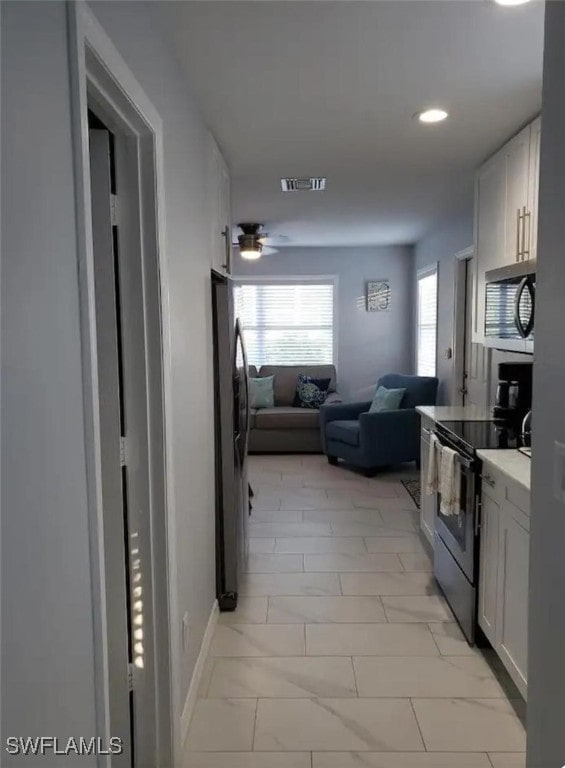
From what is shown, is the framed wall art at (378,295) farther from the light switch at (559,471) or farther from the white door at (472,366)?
the light switch at (559,471)

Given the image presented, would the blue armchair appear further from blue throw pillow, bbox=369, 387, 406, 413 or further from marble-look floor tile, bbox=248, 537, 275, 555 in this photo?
marble-look floor tile, bbox=248, 537, 275, 555

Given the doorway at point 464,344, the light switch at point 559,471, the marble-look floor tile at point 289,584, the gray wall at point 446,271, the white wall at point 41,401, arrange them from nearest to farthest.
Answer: the white wall at point 41,401 < the light switch at point 559,471 < the marble-look floor tile at point 289,584 < the doorway at point 464,344 < the gray wall at point 446,271

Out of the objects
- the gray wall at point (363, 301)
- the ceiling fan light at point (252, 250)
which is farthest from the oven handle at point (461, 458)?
the gray wall at point (363, 301)

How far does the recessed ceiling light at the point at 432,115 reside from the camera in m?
2.70

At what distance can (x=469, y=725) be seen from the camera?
7.13 feet

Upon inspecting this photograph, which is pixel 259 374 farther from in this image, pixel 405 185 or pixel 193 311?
pixel 193 311

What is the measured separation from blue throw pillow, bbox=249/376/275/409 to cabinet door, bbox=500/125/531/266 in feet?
13.7

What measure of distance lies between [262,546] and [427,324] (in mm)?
3686

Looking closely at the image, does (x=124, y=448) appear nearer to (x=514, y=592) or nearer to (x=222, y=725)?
(x=222, y=725)

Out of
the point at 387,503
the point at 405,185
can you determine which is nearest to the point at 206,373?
the point at 405,185

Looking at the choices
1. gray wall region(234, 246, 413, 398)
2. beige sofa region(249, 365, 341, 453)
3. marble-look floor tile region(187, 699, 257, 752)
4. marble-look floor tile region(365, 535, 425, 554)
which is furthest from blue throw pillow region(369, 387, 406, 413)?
marble-look floor tile region(187, 699, 257, 752)

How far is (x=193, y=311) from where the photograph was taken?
8.08 ft

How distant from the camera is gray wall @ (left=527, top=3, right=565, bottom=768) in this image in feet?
4.18

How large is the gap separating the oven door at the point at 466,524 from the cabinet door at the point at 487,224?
1021 mm
